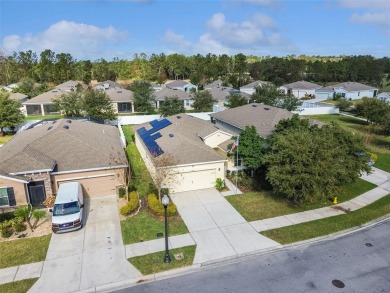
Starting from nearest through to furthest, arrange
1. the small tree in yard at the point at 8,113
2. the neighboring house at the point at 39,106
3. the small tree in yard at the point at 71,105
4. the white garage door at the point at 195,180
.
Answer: the white garage door at the point at 195,180, the small tree in yard at the point at 8,113, the small tree in yard at the point at 71,105, the neighboring house at the point at 39,106

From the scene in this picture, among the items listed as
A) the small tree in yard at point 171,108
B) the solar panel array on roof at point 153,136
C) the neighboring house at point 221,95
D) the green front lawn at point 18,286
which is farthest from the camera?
the neighboring house at point 221,95

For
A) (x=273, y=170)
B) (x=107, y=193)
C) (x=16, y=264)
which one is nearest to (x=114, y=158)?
(x=107, y=193)

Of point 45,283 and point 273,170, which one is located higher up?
point 273,170

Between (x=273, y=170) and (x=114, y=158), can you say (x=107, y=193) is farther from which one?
(x=273, y=170)

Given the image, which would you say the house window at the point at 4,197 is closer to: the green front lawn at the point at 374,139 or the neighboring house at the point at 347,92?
the green front lawn at the point at 374,139

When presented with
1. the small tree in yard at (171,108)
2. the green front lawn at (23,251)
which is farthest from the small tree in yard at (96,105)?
the green front lawn at (23,251)

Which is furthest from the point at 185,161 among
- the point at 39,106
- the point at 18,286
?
the point at 39,106
